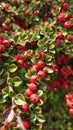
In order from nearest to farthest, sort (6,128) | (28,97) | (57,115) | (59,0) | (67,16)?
(6,128), (28,97), (67,16), (59,0), (57,115)

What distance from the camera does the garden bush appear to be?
1.75 metres

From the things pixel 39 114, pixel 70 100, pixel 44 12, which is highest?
pixel 44 12

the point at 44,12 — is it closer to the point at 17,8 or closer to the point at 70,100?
the point at 17,8

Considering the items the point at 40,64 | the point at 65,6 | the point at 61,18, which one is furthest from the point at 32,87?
the point at 65,6

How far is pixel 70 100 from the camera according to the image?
7.29 ft

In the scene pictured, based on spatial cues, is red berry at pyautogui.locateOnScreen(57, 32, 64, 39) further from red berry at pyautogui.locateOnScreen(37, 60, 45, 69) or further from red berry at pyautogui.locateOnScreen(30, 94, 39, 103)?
red berry at pyautogui.locateOnScreen(30, 94, 39, 103)

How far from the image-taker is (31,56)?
207cm

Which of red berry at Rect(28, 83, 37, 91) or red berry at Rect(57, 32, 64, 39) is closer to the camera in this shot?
red berry at Rect(28, 83, 37, 91)

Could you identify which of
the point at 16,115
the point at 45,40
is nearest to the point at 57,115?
the point at 45,40

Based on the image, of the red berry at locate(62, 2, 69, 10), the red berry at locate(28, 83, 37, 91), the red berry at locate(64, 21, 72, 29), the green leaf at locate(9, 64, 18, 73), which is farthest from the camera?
the red berry at locate(62, 2, 69, 10)

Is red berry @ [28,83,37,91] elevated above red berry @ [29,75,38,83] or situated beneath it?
situated beneath

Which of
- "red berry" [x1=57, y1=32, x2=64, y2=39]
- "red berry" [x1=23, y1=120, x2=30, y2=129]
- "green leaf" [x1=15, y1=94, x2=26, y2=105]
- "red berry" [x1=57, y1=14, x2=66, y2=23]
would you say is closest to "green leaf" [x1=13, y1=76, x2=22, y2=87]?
"green leaf" [x1=15, y1=94, x2=26, y2=105]

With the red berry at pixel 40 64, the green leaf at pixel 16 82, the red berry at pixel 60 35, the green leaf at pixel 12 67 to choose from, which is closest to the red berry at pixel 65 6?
the red berry at pixel 60 35

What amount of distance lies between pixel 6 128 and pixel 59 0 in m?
1.18
